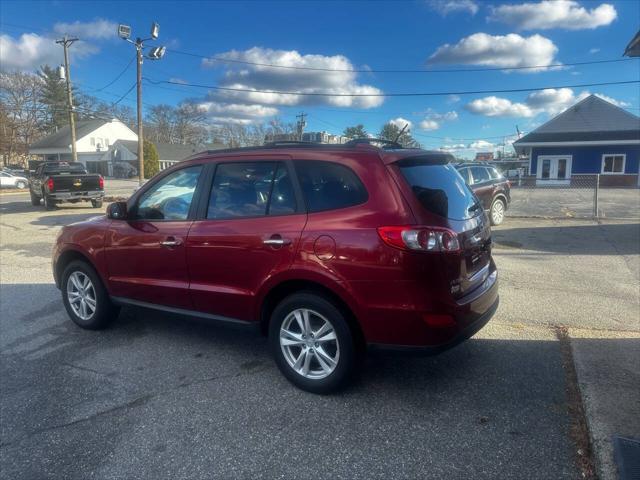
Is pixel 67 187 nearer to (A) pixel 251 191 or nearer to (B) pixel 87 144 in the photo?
(A) pixel 251 191

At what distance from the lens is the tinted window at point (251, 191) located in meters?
3.57

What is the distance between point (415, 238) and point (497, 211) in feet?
33.6

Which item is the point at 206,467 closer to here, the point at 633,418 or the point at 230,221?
the point at 230,221

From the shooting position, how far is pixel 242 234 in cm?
363

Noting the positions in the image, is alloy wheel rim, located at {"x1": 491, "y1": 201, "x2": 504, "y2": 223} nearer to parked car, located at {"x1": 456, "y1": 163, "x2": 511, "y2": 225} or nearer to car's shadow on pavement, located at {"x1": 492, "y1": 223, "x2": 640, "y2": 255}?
parked car, located at {"x1": 456, "y1": 163, "x2": 511, "y2": 225}

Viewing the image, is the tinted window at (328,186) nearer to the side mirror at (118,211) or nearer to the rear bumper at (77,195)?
the side mirror at (118,211)

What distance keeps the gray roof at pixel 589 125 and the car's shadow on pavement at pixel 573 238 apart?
81.3ft

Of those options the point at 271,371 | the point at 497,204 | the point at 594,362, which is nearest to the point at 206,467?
the point at 271,371

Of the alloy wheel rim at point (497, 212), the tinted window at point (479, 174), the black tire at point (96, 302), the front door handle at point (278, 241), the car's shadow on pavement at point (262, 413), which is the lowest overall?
the car's shadow on pavement at point (262, 413)

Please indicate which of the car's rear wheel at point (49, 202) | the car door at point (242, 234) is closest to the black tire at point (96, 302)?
the car door at point (242, 234)

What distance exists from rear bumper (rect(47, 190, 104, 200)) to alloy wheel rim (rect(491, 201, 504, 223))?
14.0m

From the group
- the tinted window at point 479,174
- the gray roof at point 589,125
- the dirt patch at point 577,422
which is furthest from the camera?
the gray roof at point 589,125

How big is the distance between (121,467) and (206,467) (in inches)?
19.7

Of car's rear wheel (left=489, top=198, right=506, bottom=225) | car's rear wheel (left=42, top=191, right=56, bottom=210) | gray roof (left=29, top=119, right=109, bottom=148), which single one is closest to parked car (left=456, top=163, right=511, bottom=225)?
car's rear wheel (left=489, top=198, right=506, bottom=225)
